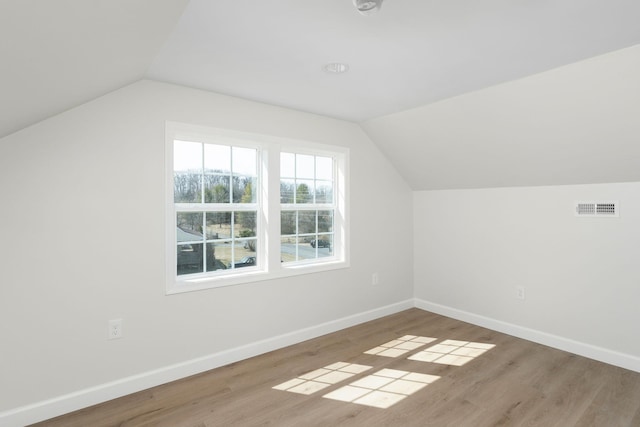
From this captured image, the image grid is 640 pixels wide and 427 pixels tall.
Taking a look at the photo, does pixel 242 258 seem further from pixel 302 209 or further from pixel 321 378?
pixel 321 378

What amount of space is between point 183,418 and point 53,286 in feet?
4.03

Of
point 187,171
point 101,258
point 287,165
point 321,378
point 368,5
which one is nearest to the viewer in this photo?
point 368,5

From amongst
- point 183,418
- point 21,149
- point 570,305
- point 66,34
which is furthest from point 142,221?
point 570,305

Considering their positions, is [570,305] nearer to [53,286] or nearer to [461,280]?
[461,280]

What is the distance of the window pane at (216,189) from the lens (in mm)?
2969

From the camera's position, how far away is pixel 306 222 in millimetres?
3684

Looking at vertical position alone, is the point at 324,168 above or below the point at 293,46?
below

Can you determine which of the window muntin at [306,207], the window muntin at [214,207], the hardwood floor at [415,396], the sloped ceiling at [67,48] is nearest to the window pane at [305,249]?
the window muntin at [306,207]

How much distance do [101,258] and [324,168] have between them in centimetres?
231

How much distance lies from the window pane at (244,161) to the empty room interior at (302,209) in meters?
0.03

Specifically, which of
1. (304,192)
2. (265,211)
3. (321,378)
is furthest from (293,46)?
(321,378)

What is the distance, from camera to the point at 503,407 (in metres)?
2.31

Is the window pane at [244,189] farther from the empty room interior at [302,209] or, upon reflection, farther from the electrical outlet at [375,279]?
the electrical outlet at [375,279]

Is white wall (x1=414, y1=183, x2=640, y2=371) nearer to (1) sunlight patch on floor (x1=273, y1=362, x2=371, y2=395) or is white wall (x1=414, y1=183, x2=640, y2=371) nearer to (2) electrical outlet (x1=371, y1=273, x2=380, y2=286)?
(2) electrical outlet (x1=371, y1=273, x2=380, y2=286)
